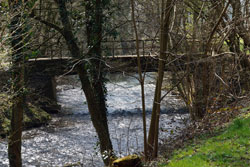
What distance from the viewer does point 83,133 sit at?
1856 cm

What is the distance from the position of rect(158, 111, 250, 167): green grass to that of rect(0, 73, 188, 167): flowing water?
1915 millimetres

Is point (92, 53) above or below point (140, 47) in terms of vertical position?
below

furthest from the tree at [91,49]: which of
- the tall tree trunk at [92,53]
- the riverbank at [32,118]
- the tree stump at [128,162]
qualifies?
the riverbank at [32,118]

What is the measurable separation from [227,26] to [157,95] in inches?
145

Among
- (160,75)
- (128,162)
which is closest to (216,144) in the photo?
(128,162)

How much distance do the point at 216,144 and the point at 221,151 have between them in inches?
33.2

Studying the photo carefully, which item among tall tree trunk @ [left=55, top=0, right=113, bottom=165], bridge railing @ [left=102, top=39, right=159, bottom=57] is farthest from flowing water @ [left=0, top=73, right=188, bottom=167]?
bridge railing @ [left=102, top=39, right=159, bottom=57]

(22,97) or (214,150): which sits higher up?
(22,97)

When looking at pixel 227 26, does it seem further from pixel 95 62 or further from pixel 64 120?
pixel 64 120

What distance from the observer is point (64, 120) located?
868 inches

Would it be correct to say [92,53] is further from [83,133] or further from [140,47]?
[83,133]

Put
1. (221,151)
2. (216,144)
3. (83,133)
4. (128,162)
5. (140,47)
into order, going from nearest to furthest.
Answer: (221,151) → (128,162) → (216,144) → (140,47) → (83,133)

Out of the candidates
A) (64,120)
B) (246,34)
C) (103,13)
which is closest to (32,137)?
(64,120)

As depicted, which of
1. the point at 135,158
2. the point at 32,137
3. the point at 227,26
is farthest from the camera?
the point at 32,137
